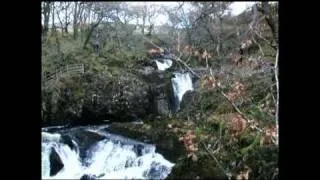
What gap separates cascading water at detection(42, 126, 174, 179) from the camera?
1.71 metres

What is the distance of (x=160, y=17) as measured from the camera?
175 cm

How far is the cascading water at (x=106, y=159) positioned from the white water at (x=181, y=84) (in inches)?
10.0

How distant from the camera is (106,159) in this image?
5.82ft

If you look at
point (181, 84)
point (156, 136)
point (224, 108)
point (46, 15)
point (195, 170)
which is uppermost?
point (46, 15)

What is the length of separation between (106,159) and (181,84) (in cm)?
45

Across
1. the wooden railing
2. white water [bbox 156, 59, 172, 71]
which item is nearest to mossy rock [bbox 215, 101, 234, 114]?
white water [bbox 156, 59, 172, 71]

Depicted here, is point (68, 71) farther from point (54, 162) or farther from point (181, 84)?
point (181, 84)

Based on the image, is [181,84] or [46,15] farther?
[181,84]

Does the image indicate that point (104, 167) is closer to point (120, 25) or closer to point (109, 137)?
point (109, 137)

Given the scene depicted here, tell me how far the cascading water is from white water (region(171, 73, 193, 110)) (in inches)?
10.0

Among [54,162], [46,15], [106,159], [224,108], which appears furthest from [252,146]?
[46,15]

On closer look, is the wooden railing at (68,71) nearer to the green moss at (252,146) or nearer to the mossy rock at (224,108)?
the mossy rock at (224,108)

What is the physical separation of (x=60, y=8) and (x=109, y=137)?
1.86 feet
